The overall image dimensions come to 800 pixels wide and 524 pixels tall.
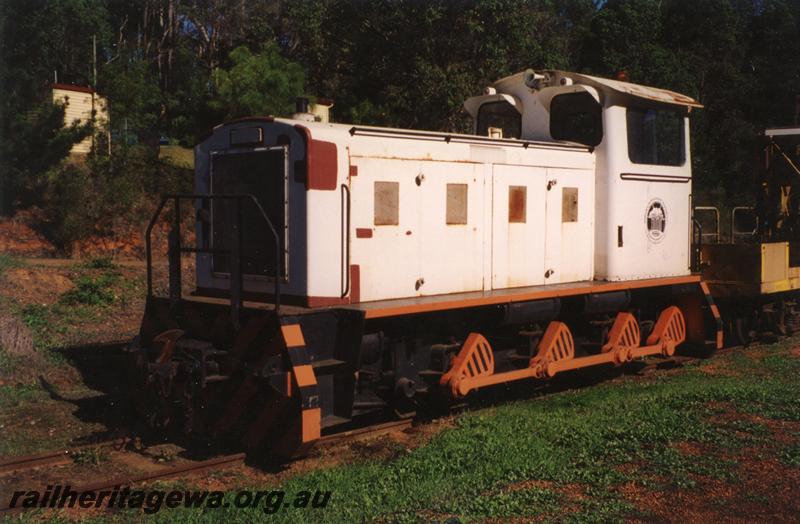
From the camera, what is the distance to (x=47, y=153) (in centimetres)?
2091

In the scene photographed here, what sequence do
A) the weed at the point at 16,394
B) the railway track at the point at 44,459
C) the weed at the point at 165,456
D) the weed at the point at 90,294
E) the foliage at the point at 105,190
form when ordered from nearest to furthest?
1. the railway track at the point at 44,459
2. the weed at the point at 165,456
3. the weed at the point at 16,394
4. the weed at the point at 90,294
5. the foliage at the point at 105,190

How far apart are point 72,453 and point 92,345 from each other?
4.71 metres

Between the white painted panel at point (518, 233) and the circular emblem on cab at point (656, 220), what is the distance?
196cm

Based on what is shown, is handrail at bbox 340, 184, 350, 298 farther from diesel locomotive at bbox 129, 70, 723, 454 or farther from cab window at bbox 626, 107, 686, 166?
cab window at bbox 626, 107, 686, 166

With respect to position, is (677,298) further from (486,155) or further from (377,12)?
(377,12)

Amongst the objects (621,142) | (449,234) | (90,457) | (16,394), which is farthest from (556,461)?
(16,394)

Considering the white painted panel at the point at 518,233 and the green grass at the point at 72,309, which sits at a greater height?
the white painted panel at the point at 518,233

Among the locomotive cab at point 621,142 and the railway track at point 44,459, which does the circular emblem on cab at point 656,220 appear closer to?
the locomotive cab at point 621,142

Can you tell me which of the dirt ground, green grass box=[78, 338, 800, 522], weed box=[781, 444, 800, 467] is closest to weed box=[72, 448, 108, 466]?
the dirt ground

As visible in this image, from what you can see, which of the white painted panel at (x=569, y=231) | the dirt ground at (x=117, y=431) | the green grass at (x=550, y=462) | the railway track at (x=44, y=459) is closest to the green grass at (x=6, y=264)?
the dirt ground at (x=117, y=431)

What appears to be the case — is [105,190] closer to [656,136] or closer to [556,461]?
[656,136]

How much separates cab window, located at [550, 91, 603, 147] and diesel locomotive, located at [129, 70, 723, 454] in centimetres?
2
